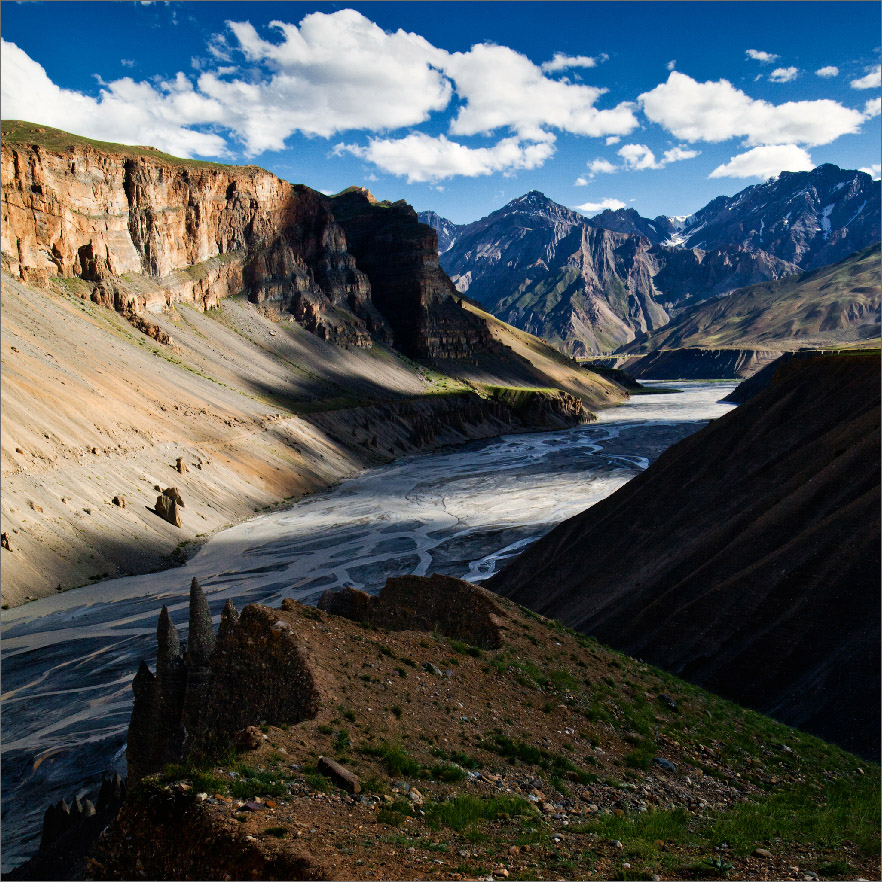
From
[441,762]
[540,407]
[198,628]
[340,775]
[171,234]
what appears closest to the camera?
[340,775]

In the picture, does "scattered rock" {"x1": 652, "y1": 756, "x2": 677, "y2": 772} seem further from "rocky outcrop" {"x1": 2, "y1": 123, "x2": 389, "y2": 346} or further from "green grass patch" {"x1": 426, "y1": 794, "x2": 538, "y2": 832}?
"rocky outcrop" {"x1": 2, "y1": 123, "x2": 389, "y2": 346}

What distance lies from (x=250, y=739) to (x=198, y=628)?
36.1ft

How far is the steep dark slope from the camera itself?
81.2 ft

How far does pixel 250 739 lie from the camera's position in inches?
418

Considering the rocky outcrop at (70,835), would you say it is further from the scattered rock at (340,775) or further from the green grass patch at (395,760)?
the scattered rock at (340,775)

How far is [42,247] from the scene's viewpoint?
11069 cm

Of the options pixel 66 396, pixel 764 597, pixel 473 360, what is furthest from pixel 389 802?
pixel 473 360

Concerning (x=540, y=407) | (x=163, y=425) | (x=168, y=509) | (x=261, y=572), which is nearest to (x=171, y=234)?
(x=163, y=425)

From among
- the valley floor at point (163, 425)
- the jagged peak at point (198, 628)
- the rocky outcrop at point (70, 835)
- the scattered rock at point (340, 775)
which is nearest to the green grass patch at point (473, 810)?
the scattered rock at point (340, 775)

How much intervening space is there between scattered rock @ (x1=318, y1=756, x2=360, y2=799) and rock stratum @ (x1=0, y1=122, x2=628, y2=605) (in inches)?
1922

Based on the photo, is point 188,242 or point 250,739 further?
point 188,242

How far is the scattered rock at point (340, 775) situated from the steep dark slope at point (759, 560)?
58.0 feet

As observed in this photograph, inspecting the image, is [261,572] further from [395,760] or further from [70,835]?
[395,760]

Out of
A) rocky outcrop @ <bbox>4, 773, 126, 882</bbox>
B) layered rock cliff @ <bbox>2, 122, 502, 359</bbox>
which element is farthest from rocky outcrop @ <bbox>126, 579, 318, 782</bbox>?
layered rock cliff @ <bbox>2, 122, 502, 359</bbox>
